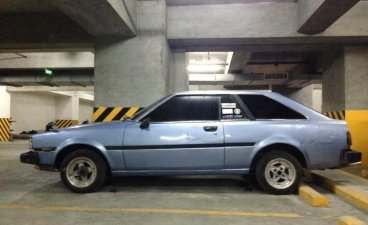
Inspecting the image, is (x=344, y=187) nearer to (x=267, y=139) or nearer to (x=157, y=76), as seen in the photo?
(x=267, y=139)

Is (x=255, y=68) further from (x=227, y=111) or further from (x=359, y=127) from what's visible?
(x=227, y=111)

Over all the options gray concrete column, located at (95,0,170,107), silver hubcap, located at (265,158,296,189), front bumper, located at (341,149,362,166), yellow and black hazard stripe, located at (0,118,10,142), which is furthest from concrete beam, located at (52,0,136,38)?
yellow and black hazard stripe, located at (0,118,10,142)

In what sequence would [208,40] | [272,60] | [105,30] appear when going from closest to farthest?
[105,30] → [208,40] → [272,60]

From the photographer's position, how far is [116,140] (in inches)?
210

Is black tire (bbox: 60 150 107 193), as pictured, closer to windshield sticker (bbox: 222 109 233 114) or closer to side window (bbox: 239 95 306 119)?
windshield sticker (bbox: 222 109 233 114)

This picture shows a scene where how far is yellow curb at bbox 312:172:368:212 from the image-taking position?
4.47 meters

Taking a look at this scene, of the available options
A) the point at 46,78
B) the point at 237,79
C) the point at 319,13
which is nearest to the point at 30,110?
the point at 46,78

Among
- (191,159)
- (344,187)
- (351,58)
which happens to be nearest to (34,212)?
(191,159)

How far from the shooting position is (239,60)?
13.8 m

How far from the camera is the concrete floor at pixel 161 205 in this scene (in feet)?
13.4

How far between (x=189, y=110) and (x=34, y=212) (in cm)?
262

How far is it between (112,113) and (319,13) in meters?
5.01

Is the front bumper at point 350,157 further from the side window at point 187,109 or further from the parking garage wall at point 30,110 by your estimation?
the parking garage wall at point 30,110

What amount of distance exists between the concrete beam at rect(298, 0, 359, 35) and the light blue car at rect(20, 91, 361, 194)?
7.83ft
